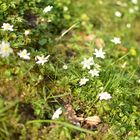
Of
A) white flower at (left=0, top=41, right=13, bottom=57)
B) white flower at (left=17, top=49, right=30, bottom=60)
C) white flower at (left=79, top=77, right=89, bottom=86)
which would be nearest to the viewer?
white flower at (left=0, top=41, right=13, bottom=57)

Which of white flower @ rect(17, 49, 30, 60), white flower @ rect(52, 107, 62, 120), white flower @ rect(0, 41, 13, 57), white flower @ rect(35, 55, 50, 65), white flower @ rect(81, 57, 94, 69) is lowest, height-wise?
white flower @ rect(52, 107, 62, 120)

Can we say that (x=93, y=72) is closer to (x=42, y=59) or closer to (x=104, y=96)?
(x=104, y=96)

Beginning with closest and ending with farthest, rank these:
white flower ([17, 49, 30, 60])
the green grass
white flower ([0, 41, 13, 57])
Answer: the green grass < white flower ([0, 41, 13, 57]) < white flower ([17, 49, 30, 60])

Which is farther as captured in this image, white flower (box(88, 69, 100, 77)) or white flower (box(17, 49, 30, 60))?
white flower (box(88, 69, 100, 77))

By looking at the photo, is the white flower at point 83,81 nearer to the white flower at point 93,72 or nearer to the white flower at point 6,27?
the white flower at point 93,72

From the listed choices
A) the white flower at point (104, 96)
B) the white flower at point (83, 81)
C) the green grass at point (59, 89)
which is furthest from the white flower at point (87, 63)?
the white flower at point (104, 96)

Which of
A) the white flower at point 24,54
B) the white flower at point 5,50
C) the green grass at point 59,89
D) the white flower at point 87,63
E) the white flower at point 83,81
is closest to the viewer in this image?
the green grass at point 59,89

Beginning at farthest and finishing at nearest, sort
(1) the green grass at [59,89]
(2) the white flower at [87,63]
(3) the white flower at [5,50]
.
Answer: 1. (2) the white flower at [87,63]
2. (3) the white flower at [5,50]
3. (1) the green grass at [59,89]

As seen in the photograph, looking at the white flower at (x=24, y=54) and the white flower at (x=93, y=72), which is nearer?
the white flower at (x=24, y=54)

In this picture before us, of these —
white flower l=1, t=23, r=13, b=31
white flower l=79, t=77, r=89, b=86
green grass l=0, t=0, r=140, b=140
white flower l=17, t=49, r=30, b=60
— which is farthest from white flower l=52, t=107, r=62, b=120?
white flower l=1, t=23, r=13, b=31

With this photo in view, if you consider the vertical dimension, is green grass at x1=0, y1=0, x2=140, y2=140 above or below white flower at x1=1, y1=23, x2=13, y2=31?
below

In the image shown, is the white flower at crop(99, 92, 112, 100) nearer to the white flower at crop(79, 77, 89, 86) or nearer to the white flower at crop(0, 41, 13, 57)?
the white flower at crop(79, 77, 89, 86)

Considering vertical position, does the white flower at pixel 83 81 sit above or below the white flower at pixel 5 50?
below
